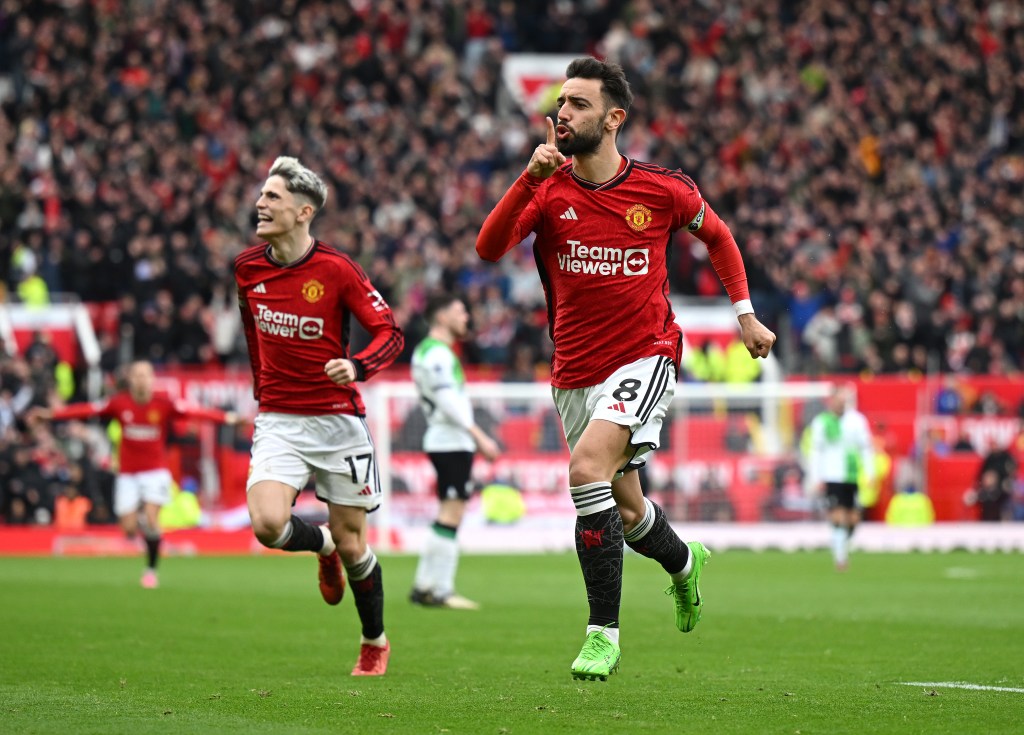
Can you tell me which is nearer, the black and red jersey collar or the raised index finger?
the raised index finger

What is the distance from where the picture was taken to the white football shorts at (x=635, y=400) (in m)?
7.65

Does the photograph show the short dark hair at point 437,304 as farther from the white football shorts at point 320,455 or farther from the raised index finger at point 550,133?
the raised index finger at point 550,133

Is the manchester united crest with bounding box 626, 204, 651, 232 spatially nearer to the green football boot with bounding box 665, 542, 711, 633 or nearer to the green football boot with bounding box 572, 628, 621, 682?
the green football boot with bounding box 665, 542, 711, 633

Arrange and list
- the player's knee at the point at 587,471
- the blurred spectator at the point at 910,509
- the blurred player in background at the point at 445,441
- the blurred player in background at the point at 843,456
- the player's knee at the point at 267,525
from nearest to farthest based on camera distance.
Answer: the player's knee at the point at 587,471 < the player's knee at the point at 267,525 < the blurred player in background at the point at 445,441 < the blurred player in background at the point at 843,456 < the blurred spectator at the point at 910,509

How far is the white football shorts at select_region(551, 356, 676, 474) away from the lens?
301 inches

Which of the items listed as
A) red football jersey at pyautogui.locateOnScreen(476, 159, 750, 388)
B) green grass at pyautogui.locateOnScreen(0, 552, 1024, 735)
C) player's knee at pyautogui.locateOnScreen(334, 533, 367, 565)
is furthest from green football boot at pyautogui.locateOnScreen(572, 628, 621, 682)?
player's knee at pyautogui.locateOnScreen(334, 533, 367, 565)

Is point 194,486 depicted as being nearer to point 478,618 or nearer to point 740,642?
point 478,618

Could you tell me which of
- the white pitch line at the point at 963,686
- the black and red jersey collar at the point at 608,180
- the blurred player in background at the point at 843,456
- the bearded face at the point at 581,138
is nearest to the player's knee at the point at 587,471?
the black and red jersey collar at the point at 608,180

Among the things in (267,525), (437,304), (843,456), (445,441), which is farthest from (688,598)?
(843,456)

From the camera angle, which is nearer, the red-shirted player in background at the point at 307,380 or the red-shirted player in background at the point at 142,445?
the red-shirted player in background at the point at 307,380

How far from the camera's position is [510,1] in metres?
34.0

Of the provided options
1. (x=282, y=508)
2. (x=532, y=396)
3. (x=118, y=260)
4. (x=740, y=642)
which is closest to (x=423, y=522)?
(x=532, y=396)

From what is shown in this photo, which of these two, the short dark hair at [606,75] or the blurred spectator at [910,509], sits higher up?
the short dark hair at [606,75]

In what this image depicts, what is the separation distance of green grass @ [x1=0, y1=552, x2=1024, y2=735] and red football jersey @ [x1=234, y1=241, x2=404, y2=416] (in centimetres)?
152
